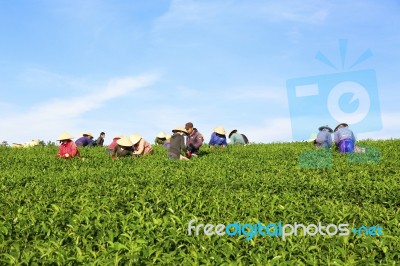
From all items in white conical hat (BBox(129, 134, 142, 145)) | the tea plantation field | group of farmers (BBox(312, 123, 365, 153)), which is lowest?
the tea plantation field

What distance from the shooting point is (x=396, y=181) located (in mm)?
9469

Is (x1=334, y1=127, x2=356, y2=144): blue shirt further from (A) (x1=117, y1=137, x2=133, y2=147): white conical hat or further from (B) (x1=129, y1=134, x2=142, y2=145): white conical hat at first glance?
(A) (x1=117, y1=137, x2=133, y2=147): white conical hat

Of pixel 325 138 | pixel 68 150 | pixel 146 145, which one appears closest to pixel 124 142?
pixel 146 145

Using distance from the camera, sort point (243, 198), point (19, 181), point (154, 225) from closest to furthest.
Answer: point (154, 225), point (243, 198), point (19, 181)

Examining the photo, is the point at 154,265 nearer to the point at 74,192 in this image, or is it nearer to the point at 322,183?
the point at 74,192

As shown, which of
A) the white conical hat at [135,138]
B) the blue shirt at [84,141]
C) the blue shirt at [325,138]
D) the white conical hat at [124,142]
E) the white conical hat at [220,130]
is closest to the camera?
the white conical hat at [124,142]

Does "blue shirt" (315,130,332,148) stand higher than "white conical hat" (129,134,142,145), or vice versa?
"white conical hat" (129,134,142,145)

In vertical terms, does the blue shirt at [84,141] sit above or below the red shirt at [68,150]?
above

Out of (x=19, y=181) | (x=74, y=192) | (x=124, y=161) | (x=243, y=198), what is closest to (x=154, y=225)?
(x=243, y=198)

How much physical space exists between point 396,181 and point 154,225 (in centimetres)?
615

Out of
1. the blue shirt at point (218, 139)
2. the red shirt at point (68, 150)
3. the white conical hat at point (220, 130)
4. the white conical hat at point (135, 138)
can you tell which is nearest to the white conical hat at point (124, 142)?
the white conical hat at point (135, 138)

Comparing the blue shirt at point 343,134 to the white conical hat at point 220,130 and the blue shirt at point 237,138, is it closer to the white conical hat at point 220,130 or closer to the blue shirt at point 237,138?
the white conical hat at point 220,130

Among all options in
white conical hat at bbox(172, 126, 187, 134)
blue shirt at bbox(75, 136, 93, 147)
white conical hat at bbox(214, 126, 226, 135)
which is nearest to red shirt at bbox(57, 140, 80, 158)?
white conical hat at bbox(172, 126, 187, 134)

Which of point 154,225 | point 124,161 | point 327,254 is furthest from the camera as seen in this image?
point 124,161
